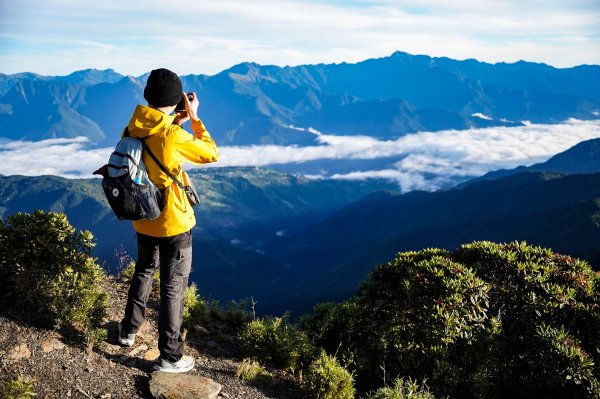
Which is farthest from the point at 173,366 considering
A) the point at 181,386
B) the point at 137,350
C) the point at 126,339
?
the point at 126,339

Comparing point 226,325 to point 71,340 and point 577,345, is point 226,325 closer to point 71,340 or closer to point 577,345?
point 71,340

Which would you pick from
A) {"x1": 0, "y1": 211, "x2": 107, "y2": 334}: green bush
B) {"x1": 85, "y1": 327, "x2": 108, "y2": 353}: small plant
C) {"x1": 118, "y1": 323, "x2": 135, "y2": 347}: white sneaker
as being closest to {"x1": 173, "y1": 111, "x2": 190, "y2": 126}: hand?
{"x1": 0, "y1": 211, "x2": 107, "y2": 334}: green bush

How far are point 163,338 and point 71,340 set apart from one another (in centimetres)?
139

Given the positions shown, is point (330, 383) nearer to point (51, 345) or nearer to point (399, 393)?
point (399, 393)

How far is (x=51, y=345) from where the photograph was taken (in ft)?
21.1

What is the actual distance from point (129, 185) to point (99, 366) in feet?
8.12

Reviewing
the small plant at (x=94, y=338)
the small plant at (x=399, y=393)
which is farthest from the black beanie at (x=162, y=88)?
the small plant at (x=399, y=393)

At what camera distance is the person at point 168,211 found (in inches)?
228

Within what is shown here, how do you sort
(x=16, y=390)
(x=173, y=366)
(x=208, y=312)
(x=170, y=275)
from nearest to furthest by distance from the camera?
(x=16, y=390), (x=170, y=275), (x=173, y=366), (x=208, y=312)

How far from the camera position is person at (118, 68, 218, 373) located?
A: 19.0 feet

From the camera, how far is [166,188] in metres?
5.96

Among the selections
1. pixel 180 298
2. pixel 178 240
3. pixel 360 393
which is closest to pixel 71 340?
pixel 180 298

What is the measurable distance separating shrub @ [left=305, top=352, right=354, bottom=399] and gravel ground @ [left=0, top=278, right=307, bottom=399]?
39cm

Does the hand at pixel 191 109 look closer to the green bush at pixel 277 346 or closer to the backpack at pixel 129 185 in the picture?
the backpack at pixel 129 185
